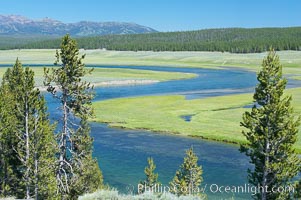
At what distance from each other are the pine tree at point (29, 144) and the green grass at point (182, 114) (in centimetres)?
2931

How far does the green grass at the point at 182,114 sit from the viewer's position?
58594 millimetres

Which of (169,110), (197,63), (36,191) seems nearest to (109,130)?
(169,110)

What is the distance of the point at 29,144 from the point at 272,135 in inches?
616

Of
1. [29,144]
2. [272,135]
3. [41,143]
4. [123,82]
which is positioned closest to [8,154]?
[29,144]

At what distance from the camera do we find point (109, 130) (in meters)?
61.0

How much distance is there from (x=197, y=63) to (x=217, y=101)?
367 ft

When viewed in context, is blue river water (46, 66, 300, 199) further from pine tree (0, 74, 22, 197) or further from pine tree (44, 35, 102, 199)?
pine tree (44, 35, 102, 199)

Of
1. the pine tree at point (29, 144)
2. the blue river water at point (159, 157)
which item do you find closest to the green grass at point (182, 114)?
the blue river water at point (159, 157)

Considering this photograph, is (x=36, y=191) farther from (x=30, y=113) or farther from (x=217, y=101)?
(x=217, y=101)

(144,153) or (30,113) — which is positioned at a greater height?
(30,113)

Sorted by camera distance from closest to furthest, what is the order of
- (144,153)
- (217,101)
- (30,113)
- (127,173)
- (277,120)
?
(277,120) → (30,113) → (127,173) → (144,153) → (217,101)

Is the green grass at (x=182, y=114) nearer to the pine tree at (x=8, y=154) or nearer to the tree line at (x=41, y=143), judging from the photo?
the tree line at (x=41, y=143)

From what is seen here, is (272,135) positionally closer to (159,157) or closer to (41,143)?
(41,143)

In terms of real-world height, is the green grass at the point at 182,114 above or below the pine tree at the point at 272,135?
below
